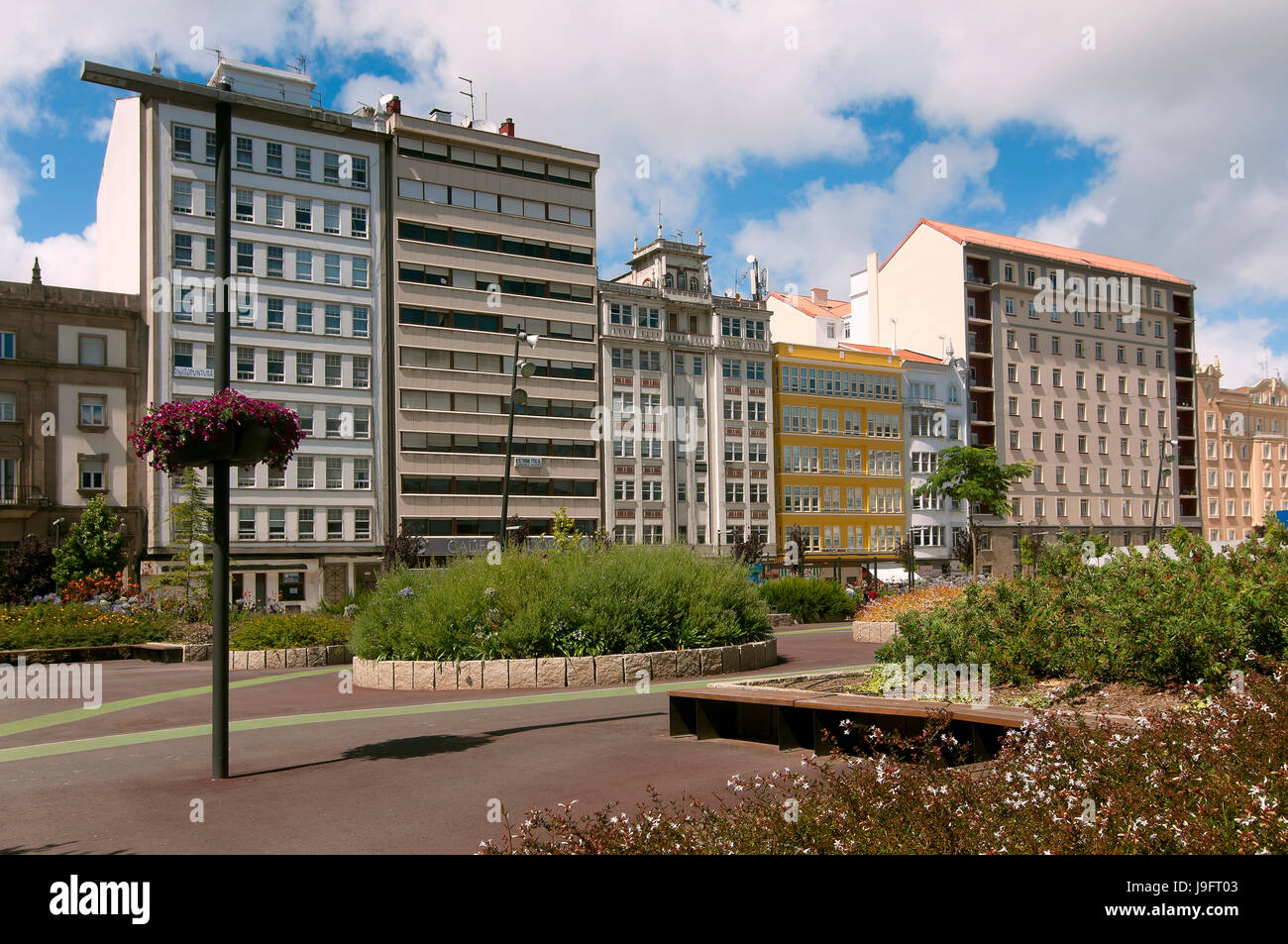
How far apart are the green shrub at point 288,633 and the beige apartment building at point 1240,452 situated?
3626 inches

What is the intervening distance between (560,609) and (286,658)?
7.71m

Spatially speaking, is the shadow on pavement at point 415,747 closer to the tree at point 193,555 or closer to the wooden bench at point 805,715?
the wooden bench at point 805,715

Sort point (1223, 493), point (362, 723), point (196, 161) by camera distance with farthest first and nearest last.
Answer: point (1223, 493) → point (196, 161) → point (362, 723)

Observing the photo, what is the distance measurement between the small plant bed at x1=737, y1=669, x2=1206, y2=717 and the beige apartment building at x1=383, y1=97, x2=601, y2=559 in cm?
4903

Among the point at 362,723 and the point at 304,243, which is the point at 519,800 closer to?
the point at 362,723

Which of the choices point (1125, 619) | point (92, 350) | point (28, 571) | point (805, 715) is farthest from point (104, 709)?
point (92, 350)

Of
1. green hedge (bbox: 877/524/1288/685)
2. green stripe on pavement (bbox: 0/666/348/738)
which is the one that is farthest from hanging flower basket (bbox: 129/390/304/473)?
green hedge (bbox: 877/524/1288/685)

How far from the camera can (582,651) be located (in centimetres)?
1602

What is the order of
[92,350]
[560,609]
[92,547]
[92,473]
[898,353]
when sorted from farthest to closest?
[898,353]
[92,350]
[92,473]
[92,547]
[560,609]

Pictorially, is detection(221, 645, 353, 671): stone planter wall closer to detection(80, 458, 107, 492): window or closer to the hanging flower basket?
the hanging flower basket

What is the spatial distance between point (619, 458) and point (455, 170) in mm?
19685

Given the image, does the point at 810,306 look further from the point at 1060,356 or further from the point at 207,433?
the point at 207,433

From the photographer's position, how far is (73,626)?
23.7 metres
